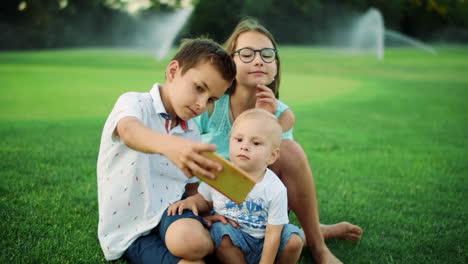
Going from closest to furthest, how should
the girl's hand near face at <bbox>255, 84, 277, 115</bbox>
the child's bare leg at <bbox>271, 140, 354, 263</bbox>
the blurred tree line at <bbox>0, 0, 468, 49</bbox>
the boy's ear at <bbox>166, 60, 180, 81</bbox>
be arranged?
the boy's ear at <bbox>166, 60, 180, 81</bbox>, the child's bare leg at <bbox>271, 140, 354, 263</bbox>, the girl's hand near face at <bbox>255, 84, 277, 115</bbox>, the blurred tree line at <bbox>0, 0, 468, 49</bbox>

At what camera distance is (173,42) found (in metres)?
34.0

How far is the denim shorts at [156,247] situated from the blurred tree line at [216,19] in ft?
89.1

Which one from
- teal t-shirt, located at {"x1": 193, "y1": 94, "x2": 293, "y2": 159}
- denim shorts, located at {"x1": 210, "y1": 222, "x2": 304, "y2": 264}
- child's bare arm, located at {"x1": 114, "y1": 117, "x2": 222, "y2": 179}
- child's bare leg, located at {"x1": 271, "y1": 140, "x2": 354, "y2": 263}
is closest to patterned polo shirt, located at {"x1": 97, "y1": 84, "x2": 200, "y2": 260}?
denim shorts, located at {"x1": 210, "y1": 222, "x2": 304, "y2": 264}

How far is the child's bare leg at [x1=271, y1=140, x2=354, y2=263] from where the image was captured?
2.53 meters

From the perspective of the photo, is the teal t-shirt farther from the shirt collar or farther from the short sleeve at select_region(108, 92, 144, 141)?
the short sleeve at select_region(108, 92, 144, 141)

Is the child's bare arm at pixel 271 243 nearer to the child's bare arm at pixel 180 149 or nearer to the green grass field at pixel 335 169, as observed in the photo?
the green grass field at pixel 335 169

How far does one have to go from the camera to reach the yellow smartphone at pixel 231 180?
1.62 meters

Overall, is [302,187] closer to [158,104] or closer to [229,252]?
[229,252]

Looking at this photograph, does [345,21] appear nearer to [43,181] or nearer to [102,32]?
[102,32]

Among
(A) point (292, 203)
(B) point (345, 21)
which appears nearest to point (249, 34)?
(A) point (292, 203)

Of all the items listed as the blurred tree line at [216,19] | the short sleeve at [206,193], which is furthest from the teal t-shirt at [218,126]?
the blurred tree line at [216,19]

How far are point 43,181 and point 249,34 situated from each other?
1.90 meters

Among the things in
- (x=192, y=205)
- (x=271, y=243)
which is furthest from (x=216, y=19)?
(x=271, y=243)

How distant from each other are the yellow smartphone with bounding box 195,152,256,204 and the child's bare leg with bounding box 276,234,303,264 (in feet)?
1.74
